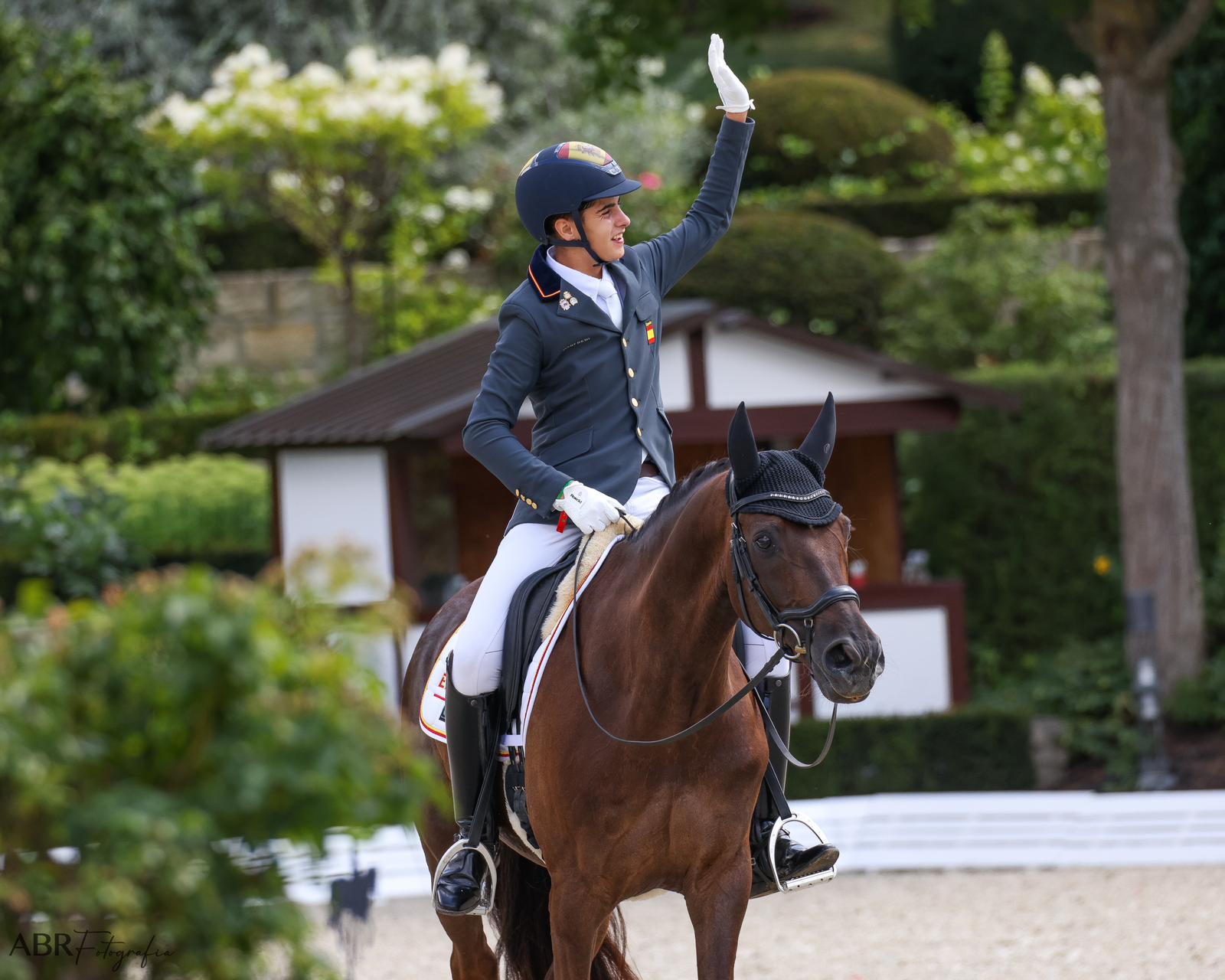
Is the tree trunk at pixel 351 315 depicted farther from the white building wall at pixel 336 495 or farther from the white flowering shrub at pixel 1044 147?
the white flowering shrub at pixel 1044 147

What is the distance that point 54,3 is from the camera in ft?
75.2

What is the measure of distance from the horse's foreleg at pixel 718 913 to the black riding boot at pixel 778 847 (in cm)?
35

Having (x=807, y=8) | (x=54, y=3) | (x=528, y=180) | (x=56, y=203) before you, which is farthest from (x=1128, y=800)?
(x=807, y=8)

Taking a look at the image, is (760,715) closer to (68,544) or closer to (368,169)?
(68,544)

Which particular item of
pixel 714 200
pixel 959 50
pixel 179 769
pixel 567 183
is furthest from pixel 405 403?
pixel 959 50

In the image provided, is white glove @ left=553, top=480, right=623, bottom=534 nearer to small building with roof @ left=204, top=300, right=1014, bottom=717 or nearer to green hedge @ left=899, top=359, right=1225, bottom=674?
small building with roof @ left=204, top=300, right=1014, bottom=717

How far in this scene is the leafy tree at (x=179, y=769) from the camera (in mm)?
2131

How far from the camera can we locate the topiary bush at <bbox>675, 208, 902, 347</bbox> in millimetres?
16875

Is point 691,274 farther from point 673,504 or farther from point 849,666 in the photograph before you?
point 849,666

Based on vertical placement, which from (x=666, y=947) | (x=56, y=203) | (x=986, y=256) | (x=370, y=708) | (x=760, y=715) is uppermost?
(x=56, y=203)

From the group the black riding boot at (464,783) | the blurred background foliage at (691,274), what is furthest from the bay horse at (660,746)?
the blurred background foliage at (691,274)

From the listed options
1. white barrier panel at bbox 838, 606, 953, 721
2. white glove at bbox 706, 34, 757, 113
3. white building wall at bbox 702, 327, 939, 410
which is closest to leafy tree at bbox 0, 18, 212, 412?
white building wall at bbox 702, 327, 939, 410

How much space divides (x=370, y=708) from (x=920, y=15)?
11216mm

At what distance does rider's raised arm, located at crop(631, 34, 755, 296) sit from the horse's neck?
1.00m
